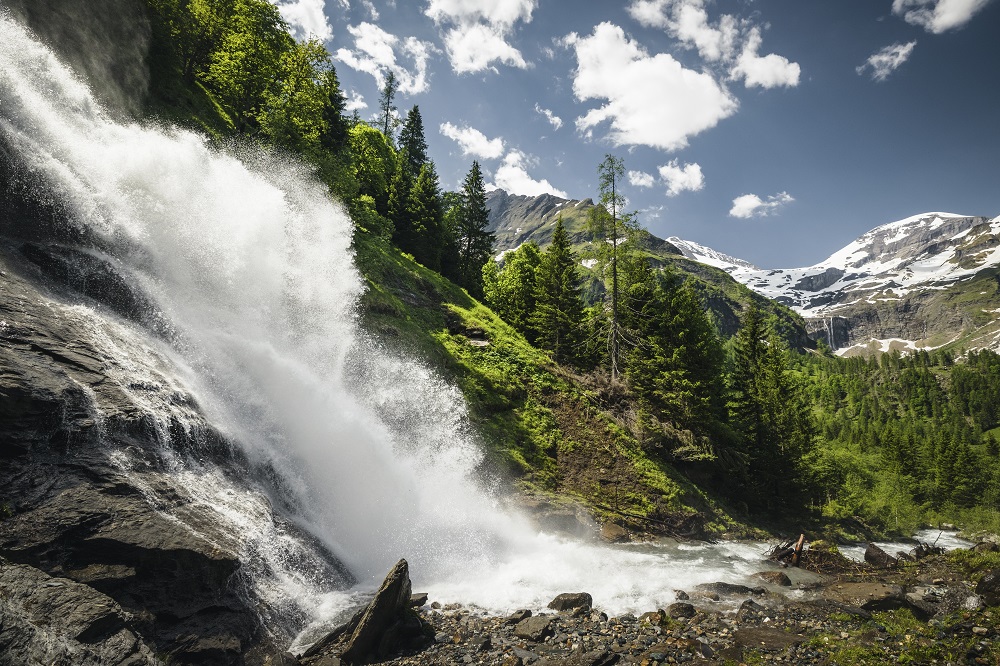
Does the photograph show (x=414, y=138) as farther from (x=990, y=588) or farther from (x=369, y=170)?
(x=990, y=588)

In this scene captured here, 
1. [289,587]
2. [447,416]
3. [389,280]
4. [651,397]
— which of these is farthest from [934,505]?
[289,587]

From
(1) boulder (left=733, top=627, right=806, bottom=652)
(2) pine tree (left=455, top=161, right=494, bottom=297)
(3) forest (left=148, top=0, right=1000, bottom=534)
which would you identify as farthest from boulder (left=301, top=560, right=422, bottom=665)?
(2) pine tree (left=455, top=161, right=494, bottom=297)

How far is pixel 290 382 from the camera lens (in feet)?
57.3

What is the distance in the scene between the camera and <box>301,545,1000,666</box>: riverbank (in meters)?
8.45

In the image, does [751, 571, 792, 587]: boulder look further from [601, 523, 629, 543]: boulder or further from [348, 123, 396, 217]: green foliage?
[348, 123, 396, 217]: green foliage

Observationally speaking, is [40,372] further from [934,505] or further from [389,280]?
[934,505]

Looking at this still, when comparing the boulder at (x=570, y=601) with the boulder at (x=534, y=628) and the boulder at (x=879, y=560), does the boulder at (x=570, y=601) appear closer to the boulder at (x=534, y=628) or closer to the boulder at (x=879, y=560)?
the boulder at (x=534, y=628)

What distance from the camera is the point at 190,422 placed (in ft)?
37.6

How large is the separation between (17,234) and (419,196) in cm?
3057

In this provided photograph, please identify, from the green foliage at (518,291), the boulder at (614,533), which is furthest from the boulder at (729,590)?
the green foliage at (518,291)

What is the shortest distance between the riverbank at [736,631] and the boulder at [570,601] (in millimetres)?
27

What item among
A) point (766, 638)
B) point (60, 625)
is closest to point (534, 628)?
point (766, 638)

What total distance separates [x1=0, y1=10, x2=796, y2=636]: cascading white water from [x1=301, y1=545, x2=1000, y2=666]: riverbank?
1.14 meters

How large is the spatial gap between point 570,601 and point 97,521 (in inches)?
418
